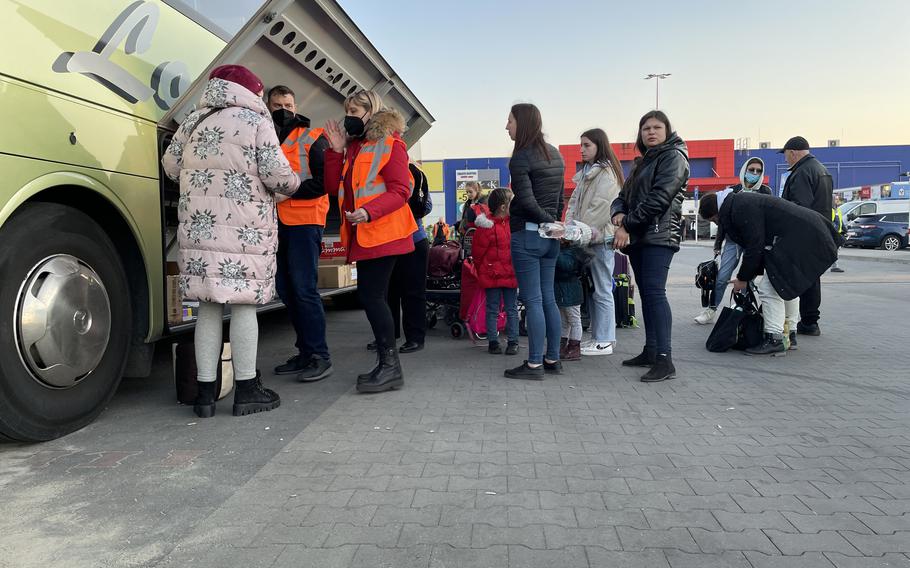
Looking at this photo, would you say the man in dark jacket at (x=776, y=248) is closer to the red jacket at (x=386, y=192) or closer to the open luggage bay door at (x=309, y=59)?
the red jacket at (x=386, y=192)

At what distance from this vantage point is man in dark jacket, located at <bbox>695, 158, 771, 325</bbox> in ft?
22.3

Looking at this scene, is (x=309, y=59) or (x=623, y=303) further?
(x=623, y=303)

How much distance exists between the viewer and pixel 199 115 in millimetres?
3471

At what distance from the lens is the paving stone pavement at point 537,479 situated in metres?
2.12

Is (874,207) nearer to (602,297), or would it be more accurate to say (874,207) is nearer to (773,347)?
(773,347)

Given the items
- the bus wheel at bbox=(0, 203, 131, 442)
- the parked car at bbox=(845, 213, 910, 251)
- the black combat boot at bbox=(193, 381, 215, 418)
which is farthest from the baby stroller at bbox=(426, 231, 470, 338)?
the parked car at bbox=(845, 213, 910, 251)

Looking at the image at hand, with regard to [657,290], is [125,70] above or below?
above

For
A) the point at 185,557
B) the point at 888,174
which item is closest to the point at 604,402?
the point at 185,557

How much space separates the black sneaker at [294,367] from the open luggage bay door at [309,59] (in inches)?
75.6

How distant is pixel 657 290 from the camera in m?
4.65

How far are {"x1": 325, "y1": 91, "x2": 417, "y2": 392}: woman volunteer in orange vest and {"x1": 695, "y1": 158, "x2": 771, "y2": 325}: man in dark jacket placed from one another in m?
4.12

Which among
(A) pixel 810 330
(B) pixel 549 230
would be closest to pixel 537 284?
(B) pixel 549 230

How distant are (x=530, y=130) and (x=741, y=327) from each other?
2752 mm

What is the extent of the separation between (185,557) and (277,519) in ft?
1.16
